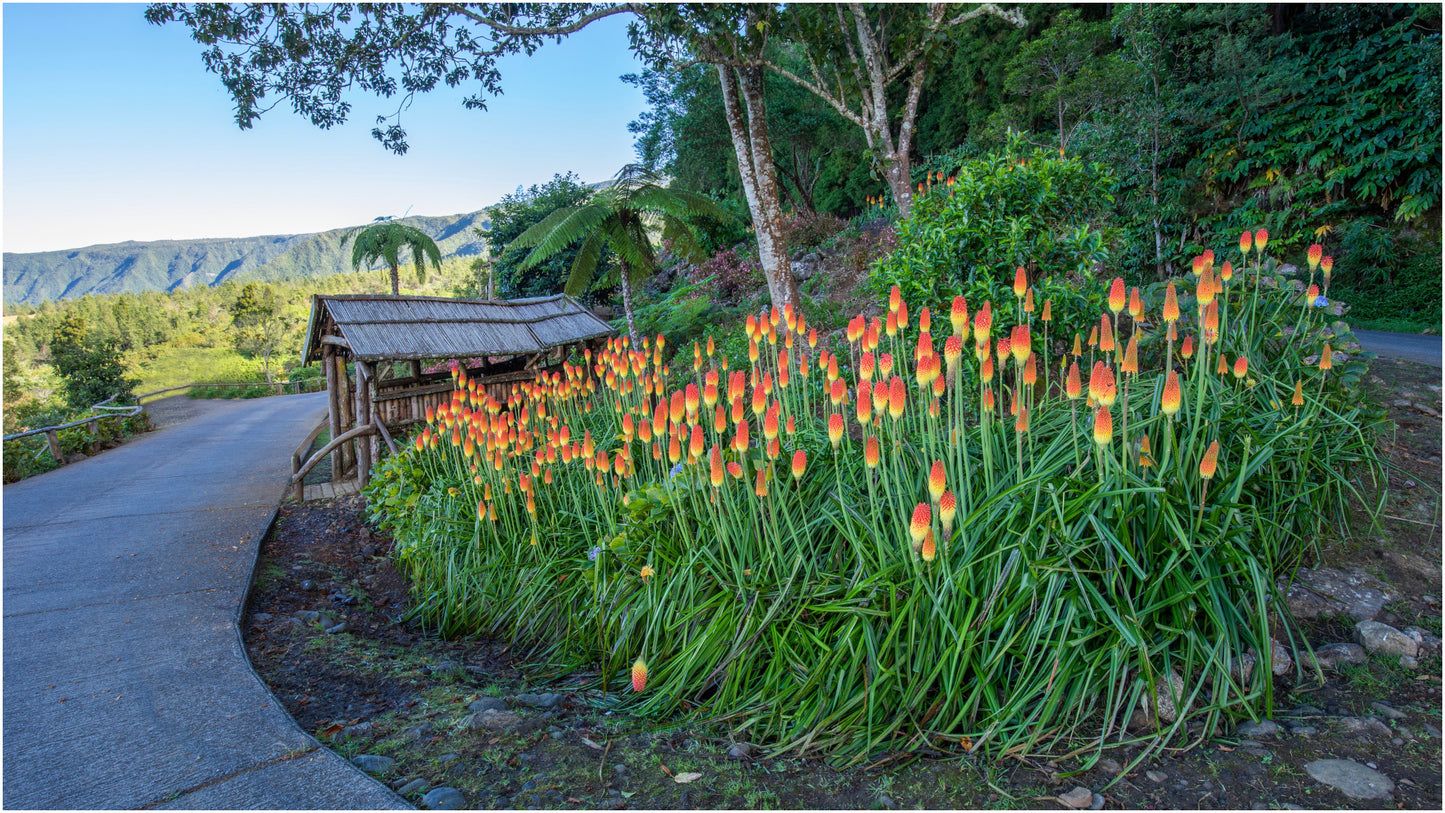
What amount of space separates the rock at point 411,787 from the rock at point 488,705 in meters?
0.45

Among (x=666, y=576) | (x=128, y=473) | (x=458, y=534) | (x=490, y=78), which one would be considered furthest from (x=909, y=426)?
(x=128, y=473)

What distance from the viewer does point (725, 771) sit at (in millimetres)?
2139

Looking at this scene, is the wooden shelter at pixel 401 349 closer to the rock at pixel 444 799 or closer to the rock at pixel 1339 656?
the rock at pixel 444 799

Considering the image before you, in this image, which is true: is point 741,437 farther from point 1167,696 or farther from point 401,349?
point 401,349

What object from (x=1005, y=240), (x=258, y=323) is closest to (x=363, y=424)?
(x=1005, y=240)

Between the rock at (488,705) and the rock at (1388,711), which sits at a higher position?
the rock at (1388,711)

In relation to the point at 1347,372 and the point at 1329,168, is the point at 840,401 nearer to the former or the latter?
the point at 1347,372

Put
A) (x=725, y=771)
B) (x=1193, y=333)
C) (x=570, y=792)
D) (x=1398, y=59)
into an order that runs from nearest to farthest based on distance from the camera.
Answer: (x=570, y=792), (x=725, y=771), (x=1193, y=333), (x=1398, y=59)

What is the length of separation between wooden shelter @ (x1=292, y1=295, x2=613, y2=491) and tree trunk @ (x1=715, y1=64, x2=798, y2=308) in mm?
3757

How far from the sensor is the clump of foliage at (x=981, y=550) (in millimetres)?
2162

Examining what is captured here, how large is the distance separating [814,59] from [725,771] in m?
9.86

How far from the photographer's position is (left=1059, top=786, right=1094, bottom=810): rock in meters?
1.82

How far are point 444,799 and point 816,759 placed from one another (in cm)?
124

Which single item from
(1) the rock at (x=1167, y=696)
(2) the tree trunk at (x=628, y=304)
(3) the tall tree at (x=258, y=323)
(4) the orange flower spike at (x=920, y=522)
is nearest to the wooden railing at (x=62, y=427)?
(2) the tree trunk at (x=628, y=304)
